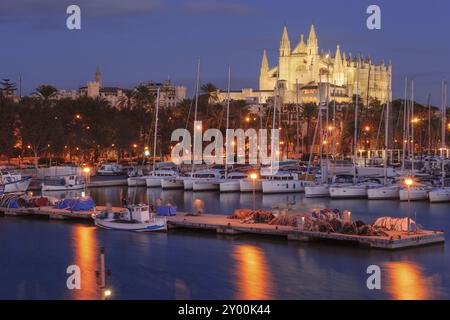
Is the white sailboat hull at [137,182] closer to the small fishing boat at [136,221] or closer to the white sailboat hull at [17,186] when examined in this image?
the white sailboat hull at [17,186]

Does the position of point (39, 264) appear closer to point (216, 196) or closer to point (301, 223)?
point (301, 223)

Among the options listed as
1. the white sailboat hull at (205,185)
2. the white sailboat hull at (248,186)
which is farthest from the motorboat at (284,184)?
the white sailboat hull at (205,185)

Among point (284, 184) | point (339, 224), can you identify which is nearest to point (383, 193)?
point (284, 184)

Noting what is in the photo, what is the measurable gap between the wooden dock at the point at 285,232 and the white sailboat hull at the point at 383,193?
64.9ft

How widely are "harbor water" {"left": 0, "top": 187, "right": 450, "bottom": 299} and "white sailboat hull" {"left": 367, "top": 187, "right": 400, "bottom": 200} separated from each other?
14.2 metres

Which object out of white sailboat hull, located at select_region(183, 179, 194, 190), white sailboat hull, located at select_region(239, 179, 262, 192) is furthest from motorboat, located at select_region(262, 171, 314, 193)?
white sailboat hull, located at select_region(183, 179, 194, 190)

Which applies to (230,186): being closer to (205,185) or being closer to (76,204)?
(205,185)

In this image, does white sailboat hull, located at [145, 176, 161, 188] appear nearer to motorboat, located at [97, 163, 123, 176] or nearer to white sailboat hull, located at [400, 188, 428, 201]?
motorboat, located at [97, 163, 123, 176]

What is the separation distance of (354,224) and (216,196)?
2917 centimetres

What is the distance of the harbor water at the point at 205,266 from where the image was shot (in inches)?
1092

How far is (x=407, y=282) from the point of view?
29.1 metres

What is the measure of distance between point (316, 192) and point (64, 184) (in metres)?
22.3
